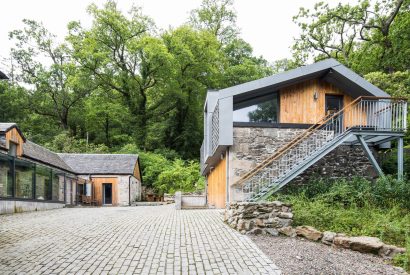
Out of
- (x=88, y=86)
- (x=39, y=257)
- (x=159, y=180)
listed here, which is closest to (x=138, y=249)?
(x=39, y=257)

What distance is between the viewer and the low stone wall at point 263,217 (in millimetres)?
7727

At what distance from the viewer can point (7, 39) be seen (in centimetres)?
3753

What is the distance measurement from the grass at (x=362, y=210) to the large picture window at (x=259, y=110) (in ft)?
10.2

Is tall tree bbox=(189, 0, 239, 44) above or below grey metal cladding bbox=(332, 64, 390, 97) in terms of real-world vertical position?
above

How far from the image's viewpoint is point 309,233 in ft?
23.5

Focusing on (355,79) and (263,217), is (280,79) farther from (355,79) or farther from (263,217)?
(263,217)

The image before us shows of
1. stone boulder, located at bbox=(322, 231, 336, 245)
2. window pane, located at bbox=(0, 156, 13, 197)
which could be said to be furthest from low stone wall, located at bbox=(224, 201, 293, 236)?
window pane, located at bbox=(0, 156, 13, 197)

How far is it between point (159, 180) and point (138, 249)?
77.5 feet

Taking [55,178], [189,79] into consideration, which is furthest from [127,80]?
Answer: [55,178]

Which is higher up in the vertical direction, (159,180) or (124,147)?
(124,147)

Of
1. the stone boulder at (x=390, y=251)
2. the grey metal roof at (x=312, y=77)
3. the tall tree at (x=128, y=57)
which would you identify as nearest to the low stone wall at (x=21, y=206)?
the grey metal roof at (x=312, y=77)

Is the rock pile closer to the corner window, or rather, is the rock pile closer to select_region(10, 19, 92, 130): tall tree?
the corner window

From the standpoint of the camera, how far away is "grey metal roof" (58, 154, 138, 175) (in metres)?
26.2

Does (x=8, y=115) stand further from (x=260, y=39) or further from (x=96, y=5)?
(x=260, y=39)
